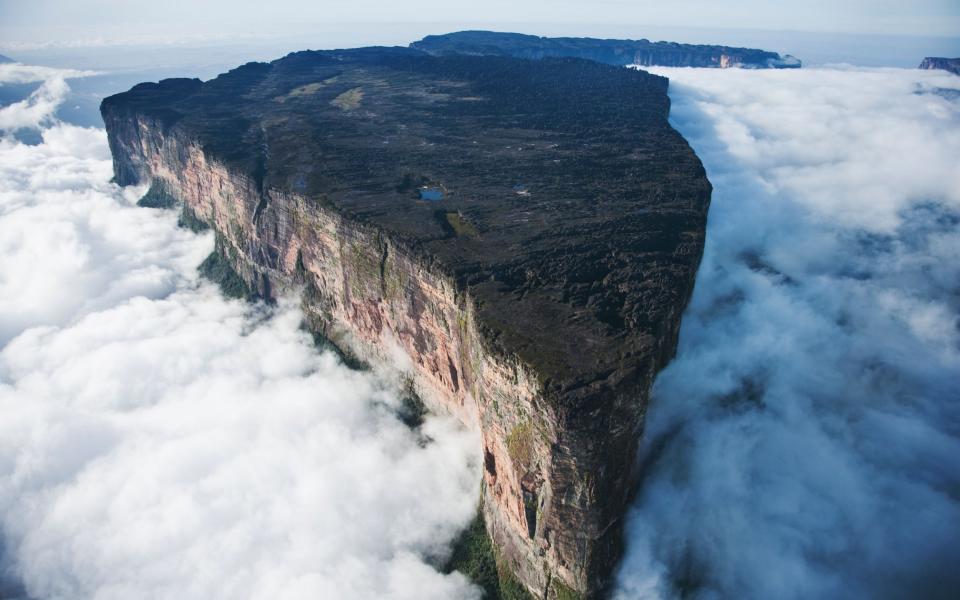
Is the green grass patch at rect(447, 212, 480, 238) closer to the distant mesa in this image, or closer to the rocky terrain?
the rocky terrain

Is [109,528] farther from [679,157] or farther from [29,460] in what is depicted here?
[679,157]

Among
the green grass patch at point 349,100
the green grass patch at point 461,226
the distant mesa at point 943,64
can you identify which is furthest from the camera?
the distant mesa at point 943,64

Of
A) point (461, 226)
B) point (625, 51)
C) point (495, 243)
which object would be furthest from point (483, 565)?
point (625, 51)

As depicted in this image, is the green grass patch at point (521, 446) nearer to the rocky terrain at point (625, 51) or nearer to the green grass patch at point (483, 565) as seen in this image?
the green grass patch at point (483, 565)

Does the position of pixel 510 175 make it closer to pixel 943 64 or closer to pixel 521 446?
pixel 521 446

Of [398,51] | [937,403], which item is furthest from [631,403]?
[398,51]

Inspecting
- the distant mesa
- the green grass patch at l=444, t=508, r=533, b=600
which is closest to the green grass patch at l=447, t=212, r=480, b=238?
the green grass patch at l=444, t=508, r=533, b=600

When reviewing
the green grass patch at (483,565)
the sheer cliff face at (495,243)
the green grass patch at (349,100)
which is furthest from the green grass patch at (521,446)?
the green grass patch at (349,100)
